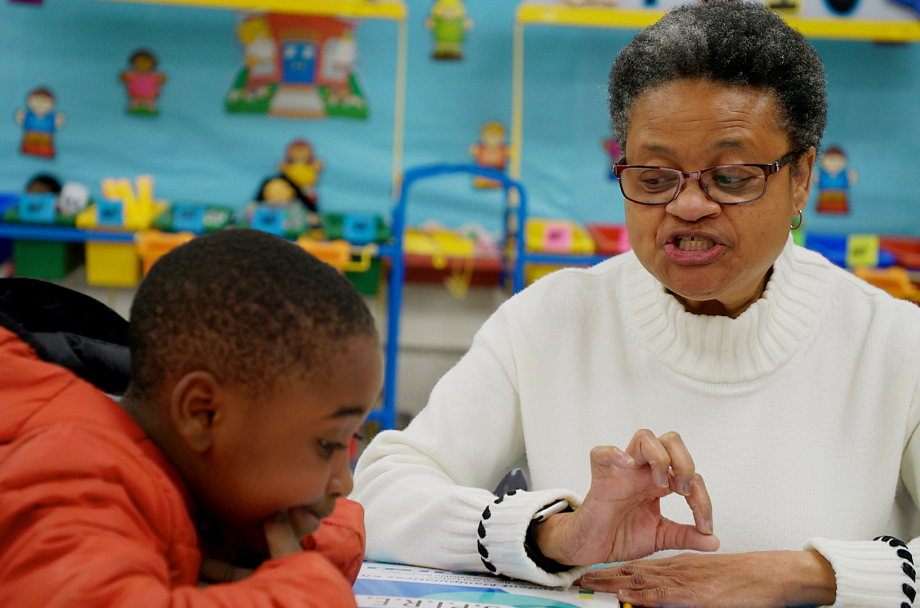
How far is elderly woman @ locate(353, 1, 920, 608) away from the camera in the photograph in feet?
3.23

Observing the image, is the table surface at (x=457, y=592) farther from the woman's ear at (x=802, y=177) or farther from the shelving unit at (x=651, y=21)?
the shelving unit at (x=651, y=21)

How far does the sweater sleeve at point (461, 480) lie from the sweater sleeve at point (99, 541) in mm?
380

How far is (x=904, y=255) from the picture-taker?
3.25 m

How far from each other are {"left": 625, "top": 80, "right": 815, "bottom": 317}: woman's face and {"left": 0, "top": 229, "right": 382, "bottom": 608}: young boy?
0.55m

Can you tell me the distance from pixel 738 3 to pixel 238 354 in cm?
88

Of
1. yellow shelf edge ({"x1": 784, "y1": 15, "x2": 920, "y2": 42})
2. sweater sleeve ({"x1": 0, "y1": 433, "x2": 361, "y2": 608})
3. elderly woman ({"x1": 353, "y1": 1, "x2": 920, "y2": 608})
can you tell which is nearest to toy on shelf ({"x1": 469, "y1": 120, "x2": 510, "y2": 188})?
yellow shelf edge ({"x1": 784, "y1": 15, "x2": 920, "y2": 42})

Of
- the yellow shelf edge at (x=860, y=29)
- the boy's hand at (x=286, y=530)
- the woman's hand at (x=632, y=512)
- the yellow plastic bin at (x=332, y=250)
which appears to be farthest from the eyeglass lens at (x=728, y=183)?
the yellow shelf edge at (x=860, y=29)

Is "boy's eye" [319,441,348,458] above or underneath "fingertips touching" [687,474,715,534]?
above

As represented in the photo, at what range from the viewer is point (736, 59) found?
→ 42.6 inches

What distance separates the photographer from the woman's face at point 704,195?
1086mm

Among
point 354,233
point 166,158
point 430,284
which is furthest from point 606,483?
point 166,158

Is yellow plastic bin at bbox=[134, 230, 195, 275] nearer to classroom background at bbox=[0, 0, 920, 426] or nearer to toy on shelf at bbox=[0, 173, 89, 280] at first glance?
toy on shelf at bbox=[0, 173, 89, 280]

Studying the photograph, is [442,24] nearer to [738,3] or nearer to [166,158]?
[166,158]

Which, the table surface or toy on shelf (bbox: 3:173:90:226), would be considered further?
toy on shelf (bbox: 3:173:90:226)
